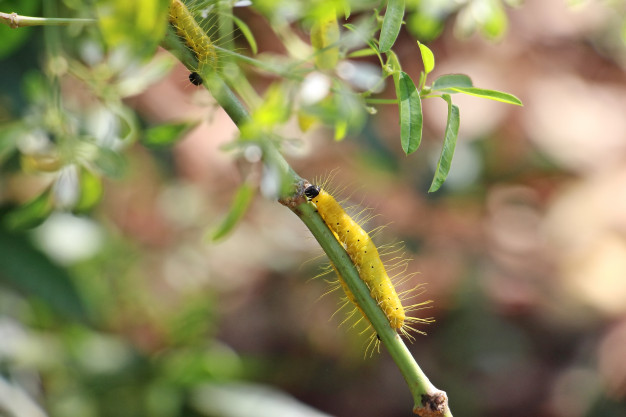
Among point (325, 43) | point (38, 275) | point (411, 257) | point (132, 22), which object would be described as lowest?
point (132, 22)

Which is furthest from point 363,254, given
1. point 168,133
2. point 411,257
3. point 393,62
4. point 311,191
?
point 411,257

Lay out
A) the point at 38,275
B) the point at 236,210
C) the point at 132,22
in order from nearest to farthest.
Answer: the point at 132,22
the point at 236,210
the point at 38,275

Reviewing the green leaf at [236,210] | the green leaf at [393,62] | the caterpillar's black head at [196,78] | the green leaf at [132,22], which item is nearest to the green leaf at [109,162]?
the green leaf at [236,210]

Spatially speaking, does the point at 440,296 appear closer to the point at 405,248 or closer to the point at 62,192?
the point at 405,248

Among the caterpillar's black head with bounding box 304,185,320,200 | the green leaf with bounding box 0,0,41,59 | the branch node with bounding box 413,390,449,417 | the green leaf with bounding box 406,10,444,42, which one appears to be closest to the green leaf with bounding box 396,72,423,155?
the caterpillar's black head with bounding box 304,185,320,200

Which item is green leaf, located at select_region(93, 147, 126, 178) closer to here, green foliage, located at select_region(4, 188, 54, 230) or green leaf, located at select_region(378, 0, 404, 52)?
green foliage, located at select_region(4, 188, 54, 230)

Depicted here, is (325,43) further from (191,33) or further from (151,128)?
(151,128)
